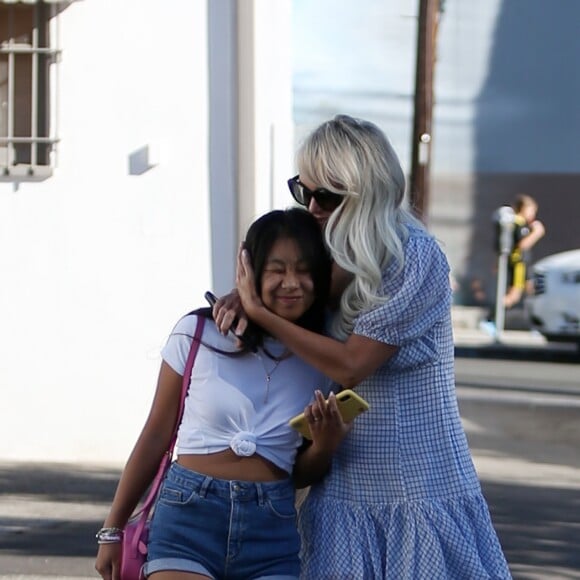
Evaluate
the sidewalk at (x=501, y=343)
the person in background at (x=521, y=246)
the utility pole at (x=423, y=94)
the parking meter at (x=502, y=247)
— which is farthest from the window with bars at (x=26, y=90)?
the person in background at (x=521, y=246)

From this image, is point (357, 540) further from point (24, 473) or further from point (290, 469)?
point (24, 473)

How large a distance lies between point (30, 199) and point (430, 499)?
5.90m

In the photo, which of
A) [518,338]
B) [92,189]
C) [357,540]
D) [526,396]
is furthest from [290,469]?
[518,338]

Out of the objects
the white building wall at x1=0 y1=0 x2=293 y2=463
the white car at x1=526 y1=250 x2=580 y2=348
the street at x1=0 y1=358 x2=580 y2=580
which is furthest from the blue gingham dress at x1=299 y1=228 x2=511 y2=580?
the white car at x1=526 y1=250 x2=580 y2=348

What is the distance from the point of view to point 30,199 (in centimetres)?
838

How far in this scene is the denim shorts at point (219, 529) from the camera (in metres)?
2.89

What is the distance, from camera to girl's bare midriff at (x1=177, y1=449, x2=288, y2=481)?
115 inches

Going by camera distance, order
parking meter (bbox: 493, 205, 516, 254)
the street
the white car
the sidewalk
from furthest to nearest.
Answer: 1. parking meter (bbox: 493, 205, 516, 254)
2. the sidewalk
3. the white car
4. the street

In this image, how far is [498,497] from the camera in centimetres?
793

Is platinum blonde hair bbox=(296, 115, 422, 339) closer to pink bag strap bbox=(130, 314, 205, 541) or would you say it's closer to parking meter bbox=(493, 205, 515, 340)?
pink bag strap bbox=(130, 314, 205, 541)

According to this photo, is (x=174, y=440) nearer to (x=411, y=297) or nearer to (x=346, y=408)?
(x=346, y=408)

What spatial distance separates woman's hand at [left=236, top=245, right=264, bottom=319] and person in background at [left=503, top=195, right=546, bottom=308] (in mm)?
14931

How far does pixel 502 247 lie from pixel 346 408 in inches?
589

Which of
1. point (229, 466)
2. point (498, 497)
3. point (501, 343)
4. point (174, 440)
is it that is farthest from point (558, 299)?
point (229, 466)
